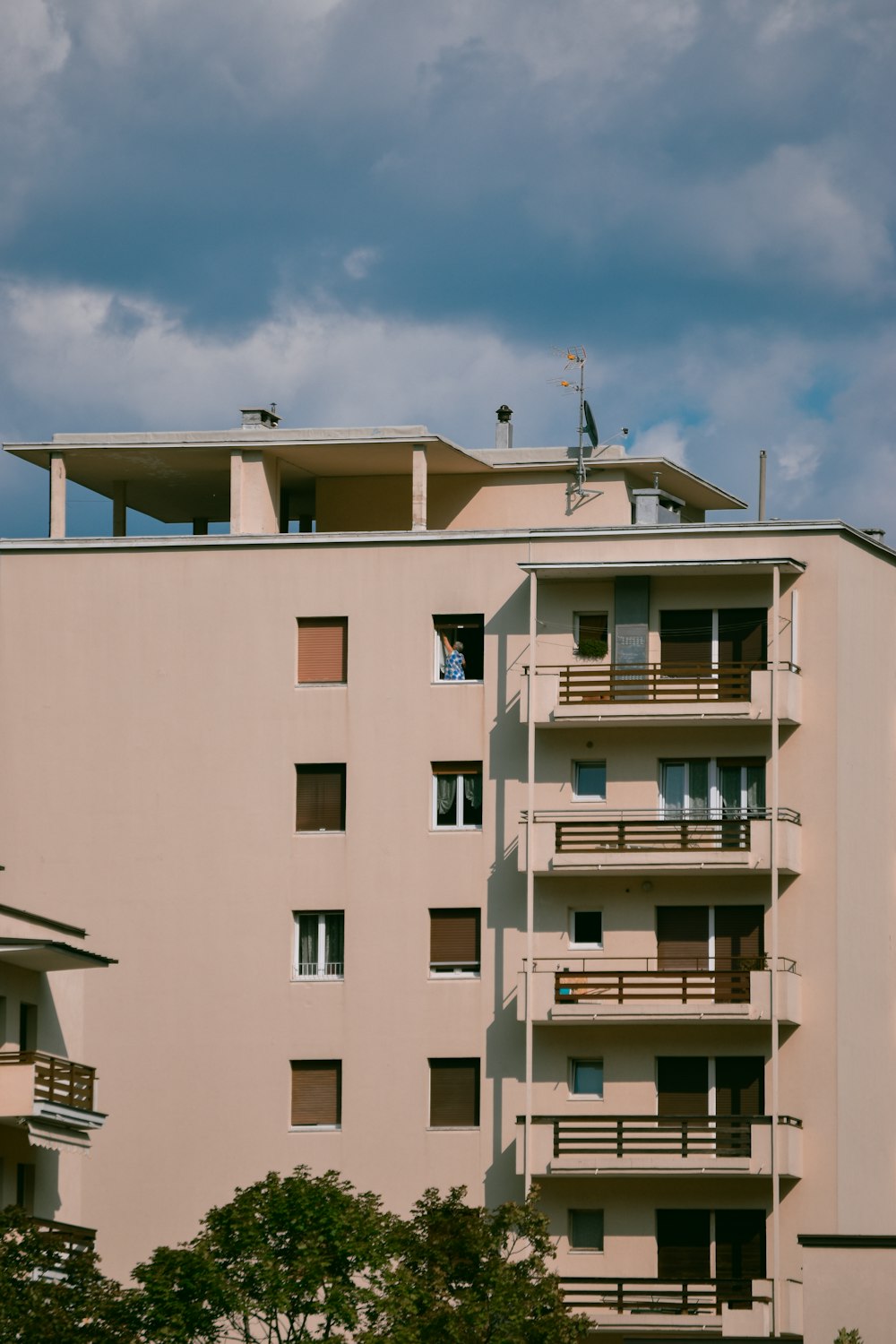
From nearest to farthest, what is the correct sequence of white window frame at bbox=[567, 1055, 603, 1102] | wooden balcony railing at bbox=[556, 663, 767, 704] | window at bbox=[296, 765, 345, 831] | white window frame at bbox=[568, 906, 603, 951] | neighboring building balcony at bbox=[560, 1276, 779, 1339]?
neighboring building balcony at bbox=[560, 1276, 779, 1339] → white window frame at bbox=[567, 1055, 603, 1102] → wooden balcony railing at bbox=[556, 663, 767, 704] → white window frame at bbox=[568, 906, 603, 951] → window at bbox=[296, 765, 345, 831]

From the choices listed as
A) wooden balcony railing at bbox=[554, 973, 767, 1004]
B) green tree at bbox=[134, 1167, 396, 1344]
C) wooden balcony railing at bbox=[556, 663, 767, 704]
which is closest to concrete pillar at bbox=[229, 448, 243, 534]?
wooden balcony railing at bbox=[556, 663, 767, 704]

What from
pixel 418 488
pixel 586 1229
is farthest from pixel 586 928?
pixel 418 488

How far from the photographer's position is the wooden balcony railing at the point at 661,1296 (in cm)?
5828

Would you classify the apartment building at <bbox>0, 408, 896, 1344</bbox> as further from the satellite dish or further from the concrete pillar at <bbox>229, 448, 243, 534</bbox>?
the satellite dish

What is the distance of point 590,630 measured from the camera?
62.9 metres

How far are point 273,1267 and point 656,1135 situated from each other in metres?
12.0

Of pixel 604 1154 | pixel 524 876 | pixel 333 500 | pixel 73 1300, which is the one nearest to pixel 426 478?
pixel 333 500

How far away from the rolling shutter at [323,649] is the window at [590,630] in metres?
5.19

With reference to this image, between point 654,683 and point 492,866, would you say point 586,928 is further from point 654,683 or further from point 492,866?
point 654,683

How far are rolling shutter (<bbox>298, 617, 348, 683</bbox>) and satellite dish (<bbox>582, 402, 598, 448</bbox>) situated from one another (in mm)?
8844

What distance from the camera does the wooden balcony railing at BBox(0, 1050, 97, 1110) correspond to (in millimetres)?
53156

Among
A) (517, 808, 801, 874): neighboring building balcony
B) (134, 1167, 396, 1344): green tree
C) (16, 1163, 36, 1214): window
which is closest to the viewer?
(134, 1167, 396, 1344): green tree

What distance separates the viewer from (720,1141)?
5928 cm

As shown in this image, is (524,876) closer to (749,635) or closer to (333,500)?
(749,635)
